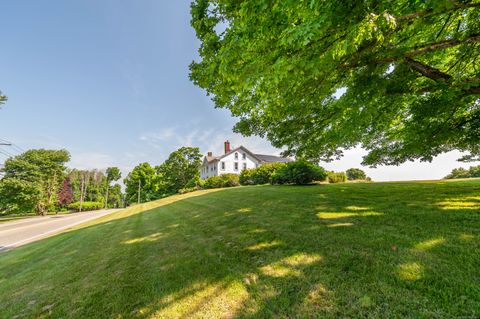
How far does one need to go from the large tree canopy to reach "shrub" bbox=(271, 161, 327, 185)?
229 inches

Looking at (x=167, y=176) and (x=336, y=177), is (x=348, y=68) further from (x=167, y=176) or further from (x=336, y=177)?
(x=167, y=176)

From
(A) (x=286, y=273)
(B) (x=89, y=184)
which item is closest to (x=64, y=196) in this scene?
(B) (x=89, y=184)

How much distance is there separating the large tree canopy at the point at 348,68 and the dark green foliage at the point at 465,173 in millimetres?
14924

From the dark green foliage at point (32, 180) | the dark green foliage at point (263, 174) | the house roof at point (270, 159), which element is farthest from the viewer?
the house roof at point (270, 159)

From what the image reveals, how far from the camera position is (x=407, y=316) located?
187cm

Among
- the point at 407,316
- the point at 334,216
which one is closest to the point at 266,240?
the point at 334,216

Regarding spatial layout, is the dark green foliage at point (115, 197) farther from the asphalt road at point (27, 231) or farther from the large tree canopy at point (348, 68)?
the large tree canopy at point (348, 68)

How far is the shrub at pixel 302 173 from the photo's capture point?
47.8 ft

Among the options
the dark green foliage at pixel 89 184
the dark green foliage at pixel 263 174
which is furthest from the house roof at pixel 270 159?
the dark green foliage at pixel 89 184

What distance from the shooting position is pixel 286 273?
9.34 feet

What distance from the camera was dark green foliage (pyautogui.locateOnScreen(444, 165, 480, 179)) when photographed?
53.5 ft

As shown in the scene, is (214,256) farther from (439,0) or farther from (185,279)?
(439,0)

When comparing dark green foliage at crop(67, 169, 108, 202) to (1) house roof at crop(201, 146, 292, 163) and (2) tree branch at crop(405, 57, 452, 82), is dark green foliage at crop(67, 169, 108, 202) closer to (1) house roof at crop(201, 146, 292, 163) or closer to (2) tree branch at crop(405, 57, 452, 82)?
(1) house roof at crop(201, 146, 292, 163)

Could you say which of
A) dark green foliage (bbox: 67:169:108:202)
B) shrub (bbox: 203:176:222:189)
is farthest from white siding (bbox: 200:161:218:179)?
dark green foliage (bbox: 67:169:108:202)
